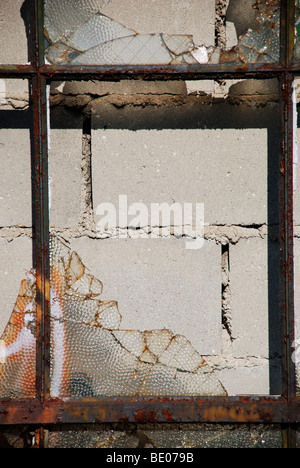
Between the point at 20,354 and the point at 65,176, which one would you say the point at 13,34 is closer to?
the point at 65,176

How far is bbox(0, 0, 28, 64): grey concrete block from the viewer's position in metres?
1.11

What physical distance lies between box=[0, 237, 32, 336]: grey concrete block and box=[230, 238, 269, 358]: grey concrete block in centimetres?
60

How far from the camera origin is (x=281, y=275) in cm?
107

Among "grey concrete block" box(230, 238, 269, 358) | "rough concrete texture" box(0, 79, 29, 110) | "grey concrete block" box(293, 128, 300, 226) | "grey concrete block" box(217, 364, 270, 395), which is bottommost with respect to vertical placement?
"grey concrete block" box(217, 364, 270, 395)

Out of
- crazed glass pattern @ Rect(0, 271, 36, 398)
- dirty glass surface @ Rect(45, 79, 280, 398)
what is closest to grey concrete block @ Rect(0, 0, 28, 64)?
dirty glass surface @ Rect(45, 79, 280, 398)

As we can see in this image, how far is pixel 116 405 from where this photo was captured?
107 centimetres

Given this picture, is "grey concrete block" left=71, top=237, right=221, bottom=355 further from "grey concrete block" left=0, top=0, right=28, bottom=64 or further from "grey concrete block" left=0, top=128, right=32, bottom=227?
"grey concrete block" left=0, top=0, right=28, bottom=64

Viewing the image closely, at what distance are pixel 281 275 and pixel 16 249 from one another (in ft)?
2.46

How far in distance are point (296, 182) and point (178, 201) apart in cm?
34

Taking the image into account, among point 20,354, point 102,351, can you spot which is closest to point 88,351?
point 102,351

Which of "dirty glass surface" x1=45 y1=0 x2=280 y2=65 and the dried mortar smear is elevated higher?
"dirty glass surface" x1=45 y1=0 x2=280 y2=65
